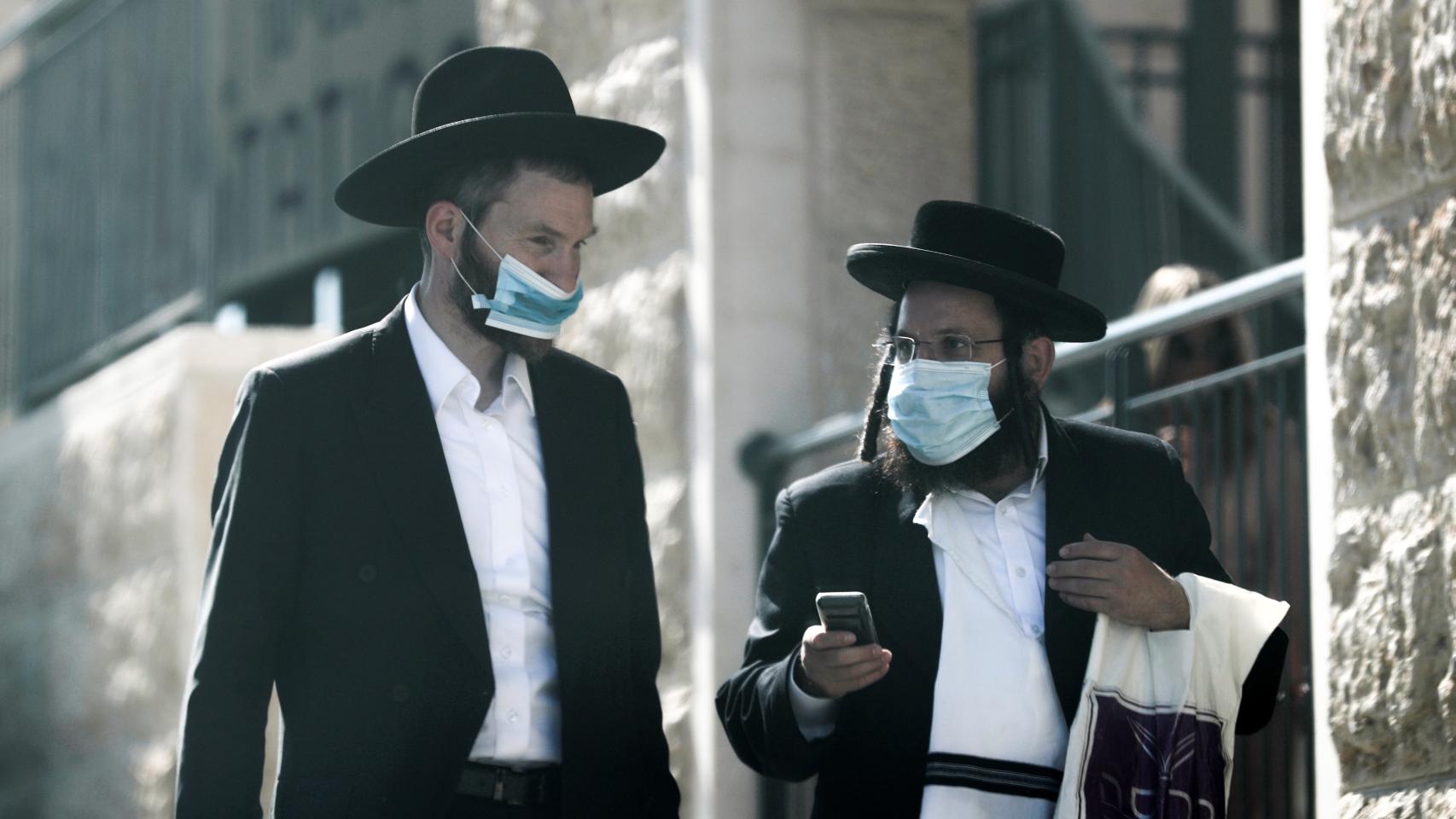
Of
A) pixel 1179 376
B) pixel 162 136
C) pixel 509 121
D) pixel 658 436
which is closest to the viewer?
pixel 509 121

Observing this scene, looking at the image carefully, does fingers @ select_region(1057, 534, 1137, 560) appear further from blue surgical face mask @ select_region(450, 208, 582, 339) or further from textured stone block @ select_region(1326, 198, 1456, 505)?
blue surgical face mask @ select_region(450, 208, 582, 339)

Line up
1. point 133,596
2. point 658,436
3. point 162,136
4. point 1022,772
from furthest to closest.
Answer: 1. point 162,136
2. point 133,596
3. point 658,436
4. point 1022,772

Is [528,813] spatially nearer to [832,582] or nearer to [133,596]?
[832,582]

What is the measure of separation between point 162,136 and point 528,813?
6317 mm

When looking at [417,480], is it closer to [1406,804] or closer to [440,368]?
[440,368]

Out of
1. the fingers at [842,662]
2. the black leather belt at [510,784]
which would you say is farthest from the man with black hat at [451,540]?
the fingers at [842,662]

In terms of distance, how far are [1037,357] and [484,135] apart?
109 centimetres

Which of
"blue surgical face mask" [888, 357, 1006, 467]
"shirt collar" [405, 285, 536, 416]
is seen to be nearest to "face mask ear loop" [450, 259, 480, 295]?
"shirt collar" [405, 285, 536, 416]

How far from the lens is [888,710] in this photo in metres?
4.24

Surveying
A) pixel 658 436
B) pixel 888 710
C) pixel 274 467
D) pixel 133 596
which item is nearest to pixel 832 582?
pixel 888 710

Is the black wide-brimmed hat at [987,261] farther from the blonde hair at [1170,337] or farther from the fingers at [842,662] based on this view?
the blonde hair at [1170,337]

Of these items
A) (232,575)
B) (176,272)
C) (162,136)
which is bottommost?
(232,575)

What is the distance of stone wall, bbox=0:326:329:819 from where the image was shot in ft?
28.9

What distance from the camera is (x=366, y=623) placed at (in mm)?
4238
